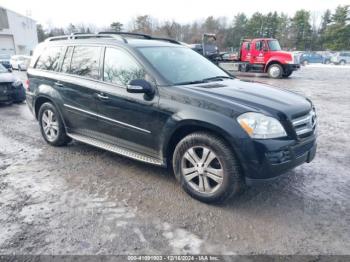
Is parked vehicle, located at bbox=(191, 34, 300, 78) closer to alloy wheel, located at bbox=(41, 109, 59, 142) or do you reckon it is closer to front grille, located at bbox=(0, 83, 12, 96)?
front grille, located at bbox=(0, 83, 12, 96)

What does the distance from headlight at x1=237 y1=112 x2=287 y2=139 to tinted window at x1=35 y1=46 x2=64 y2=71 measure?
3.36 meters

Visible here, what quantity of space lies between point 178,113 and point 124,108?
2.73 ft

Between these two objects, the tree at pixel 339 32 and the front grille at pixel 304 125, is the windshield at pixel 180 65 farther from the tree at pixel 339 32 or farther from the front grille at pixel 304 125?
the tree at pixel 339 32

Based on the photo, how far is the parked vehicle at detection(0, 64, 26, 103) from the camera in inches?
341

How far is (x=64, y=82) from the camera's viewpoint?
4.56 metres

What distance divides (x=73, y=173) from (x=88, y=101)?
1.03m

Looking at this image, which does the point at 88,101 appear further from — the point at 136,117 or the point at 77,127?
the point at 136,117

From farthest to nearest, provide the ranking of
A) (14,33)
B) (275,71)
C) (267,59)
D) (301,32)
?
(301,32), (14,33), (267,59), (275,71)

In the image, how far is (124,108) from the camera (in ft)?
12.3

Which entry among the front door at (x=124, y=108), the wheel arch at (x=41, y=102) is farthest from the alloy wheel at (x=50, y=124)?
the front door at (x=124, y=108)

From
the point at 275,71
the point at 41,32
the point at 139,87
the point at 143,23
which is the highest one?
the point at 143,23

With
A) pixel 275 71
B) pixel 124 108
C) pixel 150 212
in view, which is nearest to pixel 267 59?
pixel 275 71

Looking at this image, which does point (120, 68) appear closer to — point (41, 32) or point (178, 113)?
point (178, 113)

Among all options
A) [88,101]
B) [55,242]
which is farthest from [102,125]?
[55,242]
